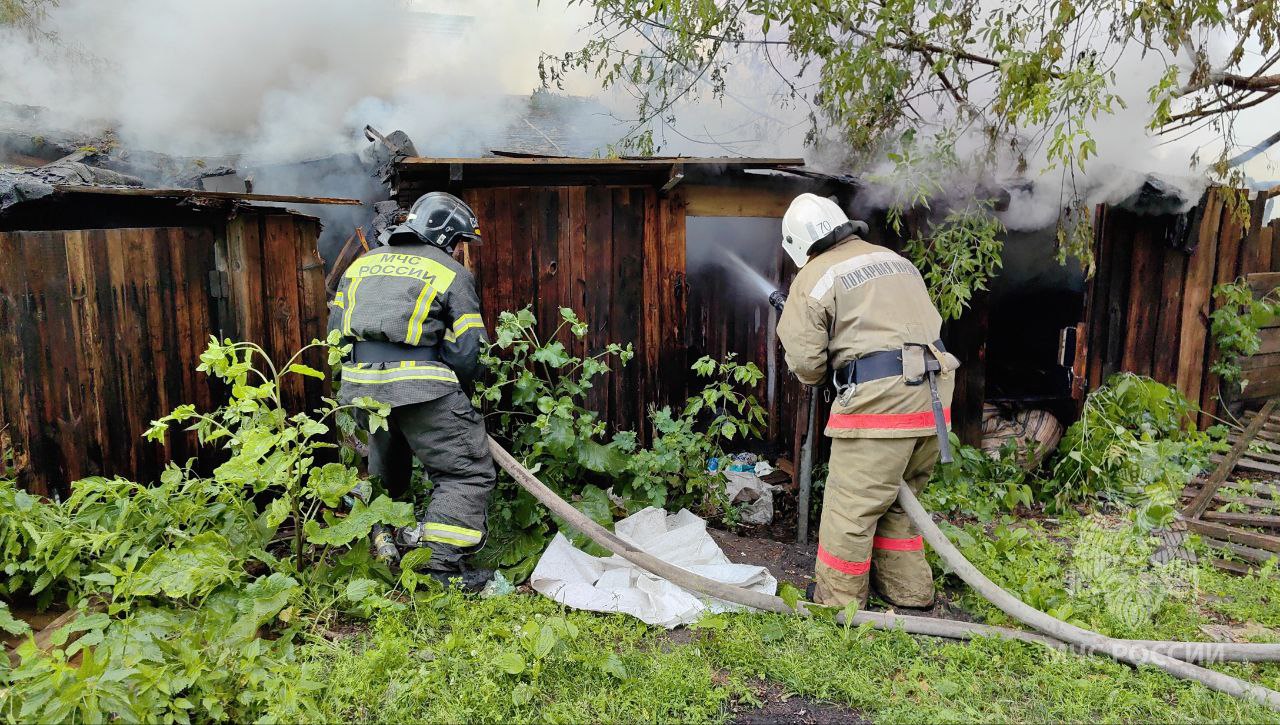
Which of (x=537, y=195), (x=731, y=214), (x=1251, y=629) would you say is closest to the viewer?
(x=1251, y=629)

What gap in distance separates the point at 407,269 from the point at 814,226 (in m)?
2.32

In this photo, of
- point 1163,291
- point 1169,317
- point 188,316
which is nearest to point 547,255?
point 188,316

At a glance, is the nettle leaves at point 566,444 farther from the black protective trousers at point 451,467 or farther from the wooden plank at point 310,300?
the wooden plank at point 310,300

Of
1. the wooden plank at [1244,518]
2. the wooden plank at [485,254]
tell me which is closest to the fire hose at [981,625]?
the wooden plank at [485,254]

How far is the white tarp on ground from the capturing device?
396cm

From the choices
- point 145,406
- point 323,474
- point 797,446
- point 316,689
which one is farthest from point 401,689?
point 797,446

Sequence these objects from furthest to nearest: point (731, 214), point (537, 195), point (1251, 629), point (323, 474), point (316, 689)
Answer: point (731, 214)
point (537, 195)
point (1251, 629)
point (323, 474)
point (316, 689)

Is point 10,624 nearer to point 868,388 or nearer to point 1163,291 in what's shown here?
point 868,388

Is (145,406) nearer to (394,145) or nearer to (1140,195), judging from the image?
(394,145)

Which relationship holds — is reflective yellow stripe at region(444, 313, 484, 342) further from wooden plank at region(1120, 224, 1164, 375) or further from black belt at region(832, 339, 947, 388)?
wooden plank at region(1120, 224, 1164, 375)

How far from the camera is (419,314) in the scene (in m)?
4.05

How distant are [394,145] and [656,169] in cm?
440

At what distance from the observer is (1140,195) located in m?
6.64

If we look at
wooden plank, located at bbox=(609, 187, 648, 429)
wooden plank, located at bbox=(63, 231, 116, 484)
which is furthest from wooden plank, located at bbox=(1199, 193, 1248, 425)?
wooden plank, located at bbox=(63, 231, 116, 484)
